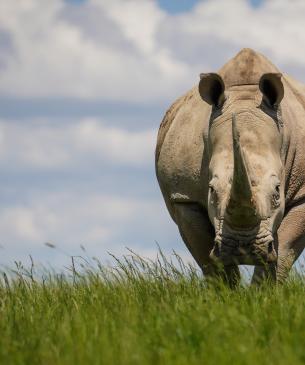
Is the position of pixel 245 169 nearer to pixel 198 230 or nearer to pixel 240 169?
pixel 240 169

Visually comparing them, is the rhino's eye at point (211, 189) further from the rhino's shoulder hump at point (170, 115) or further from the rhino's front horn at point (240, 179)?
the rhino's shoulder hump at point (170, 115)

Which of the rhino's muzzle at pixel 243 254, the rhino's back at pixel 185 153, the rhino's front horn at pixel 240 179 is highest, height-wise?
the rhino's back at pixel 185 153

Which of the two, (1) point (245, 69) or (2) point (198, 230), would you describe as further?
(2) point (198, 230)

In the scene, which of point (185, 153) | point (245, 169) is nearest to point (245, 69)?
point (185, 153)

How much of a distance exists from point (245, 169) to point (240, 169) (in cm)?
3

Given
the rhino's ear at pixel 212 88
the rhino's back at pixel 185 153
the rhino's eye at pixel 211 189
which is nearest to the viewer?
the rhino's eye at pixel 211 189

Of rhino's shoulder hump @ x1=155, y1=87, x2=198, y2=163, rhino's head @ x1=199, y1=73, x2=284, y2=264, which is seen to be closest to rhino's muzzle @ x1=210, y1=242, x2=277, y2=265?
rhino's head @ x1=199, y1=73, x2=284, y2=264

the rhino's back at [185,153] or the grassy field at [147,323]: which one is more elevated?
the rhino's back at [185,153]

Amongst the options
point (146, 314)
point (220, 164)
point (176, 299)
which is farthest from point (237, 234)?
point (146, 314)

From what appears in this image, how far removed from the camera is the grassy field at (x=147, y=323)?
4.34 m

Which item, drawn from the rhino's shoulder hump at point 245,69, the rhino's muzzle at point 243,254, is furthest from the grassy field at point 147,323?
the rhino's shoulder hump at point 245,69

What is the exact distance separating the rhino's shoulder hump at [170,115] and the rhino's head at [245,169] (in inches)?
37.9

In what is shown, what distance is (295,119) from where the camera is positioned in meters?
8.26

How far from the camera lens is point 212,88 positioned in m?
7.84
